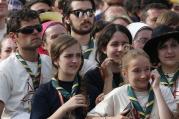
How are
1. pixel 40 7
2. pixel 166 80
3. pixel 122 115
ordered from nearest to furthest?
pixel 122 115, pixel 166 80, pixel 40 7

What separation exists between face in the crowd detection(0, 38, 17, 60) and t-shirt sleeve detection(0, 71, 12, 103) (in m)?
0.96

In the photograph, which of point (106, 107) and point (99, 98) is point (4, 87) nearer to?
point (99, 98)

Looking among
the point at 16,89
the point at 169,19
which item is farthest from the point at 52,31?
the point at 169,19

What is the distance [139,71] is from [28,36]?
147 cm

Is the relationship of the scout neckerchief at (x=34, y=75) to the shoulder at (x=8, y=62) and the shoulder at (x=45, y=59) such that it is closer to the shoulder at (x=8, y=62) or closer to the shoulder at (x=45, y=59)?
the shoulder at (x=8, y=62)

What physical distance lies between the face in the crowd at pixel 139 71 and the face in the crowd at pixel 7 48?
2.02m

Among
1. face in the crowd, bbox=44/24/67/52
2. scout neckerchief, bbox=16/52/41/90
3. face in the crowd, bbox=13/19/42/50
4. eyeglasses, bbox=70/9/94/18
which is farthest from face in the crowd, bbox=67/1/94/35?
scout neckerchief, bbox=16/52/41/90

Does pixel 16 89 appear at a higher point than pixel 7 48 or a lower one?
lower

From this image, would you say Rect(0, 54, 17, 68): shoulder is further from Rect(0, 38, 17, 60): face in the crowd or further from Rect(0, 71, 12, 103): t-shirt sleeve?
Rect(0, 38, 17, 60): face in the crowd

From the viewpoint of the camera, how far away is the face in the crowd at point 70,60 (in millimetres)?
6016

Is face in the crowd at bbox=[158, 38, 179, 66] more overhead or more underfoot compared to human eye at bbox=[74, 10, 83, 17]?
more underfoot

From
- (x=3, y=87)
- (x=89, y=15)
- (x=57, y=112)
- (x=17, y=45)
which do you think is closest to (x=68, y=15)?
(x=89, y=15)

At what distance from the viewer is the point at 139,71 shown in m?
5.75

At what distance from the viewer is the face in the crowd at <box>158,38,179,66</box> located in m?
6.39
